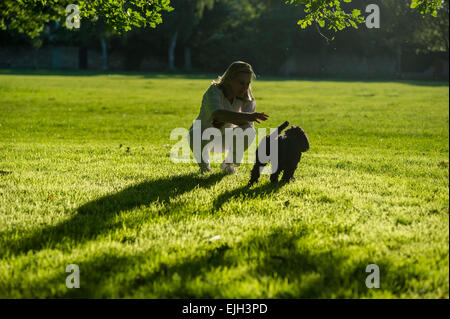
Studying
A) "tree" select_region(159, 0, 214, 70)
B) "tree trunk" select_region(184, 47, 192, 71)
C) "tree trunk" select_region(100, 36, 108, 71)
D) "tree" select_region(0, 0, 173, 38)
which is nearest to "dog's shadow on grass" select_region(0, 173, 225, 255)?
"tree" select_region(0, 0, 173, 38)

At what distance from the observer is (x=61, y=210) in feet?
14.4

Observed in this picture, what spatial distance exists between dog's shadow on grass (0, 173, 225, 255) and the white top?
81 centimetres

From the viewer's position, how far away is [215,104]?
18.3 ft

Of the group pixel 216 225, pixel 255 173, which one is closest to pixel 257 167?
pixel 255 173

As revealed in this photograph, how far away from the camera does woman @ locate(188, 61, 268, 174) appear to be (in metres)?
5.36

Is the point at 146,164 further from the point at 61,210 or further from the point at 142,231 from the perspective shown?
the point at 142,231

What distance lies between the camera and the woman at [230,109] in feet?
17.6

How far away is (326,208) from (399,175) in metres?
2.26

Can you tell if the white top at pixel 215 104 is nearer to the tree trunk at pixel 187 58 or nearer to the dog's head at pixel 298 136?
the dog's head at pixel 298 136

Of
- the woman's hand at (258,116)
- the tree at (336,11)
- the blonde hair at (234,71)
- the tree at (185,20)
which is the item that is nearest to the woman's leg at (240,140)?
the blonde hair at (234,71)

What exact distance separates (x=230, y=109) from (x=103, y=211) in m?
2.37

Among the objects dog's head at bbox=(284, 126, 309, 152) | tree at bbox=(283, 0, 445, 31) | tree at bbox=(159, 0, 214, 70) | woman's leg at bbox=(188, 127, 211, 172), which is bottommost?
woman's leg at bbox=(188, 127, 211, 172)

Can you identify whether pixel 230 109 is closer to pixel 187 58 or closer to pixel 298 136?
pixel 298 136

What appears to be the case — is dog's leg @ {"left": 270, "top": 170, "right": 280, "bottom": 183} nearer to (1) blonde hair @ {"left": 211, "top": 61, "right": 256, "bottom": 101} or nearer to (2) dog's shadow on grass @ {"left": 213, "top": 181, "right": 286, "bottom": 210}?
(2) dog's shadow on grass @ {"left": 213, "top": 181, "right": 286, "bottom": 210}
